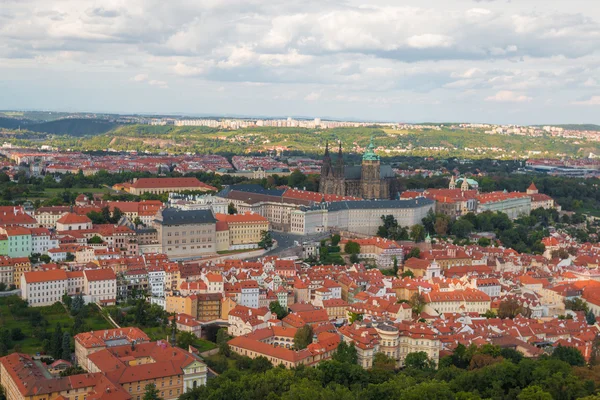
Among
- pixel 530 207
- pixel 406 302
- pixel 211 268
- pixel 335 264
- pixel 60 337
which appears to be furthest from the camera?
pixel 530 207

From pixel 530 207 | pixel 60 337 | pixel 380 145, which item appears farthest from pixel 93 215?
pixel 380 145

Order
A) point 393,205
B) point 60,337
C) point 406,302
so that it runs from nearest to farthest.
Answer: point 60,337 < point 406,302 < point 393,205

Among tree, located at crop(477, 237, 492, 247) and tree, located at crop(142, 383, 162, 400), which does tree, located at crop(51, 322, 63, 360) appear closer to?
tree, located at crop(142, 383, 162, 400)

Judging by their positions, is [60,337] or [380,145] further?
[380,145]

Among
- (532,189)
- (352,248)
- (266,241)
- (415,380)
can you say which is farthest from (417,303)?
(532,189)

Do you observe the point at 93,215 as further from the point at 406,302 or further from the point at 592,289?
the point at 592,289

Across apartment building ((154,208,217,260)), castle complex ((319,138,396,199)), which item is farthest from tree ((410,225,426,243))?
apartment building ((154,208,217,260))
